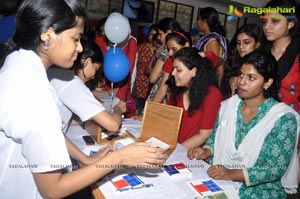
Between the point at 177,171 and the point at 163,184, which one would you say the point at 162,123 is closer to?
the point at 177,171

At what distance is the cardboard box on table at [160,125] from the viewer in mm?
1677

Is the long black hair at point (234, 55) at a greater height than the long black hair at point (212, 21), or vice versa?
the long black hair at point (212, 21)

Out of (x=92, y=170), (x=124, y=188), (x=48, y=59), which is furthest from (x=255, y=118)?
(x=48, y=59)

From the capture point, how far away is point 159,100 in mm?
2668

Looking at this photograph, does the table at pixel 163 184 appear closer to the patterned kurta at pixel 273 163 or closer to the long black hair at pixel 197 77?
the patterned kurta at pixel 273 163

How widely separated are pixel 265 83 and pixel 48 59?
49.1 inches

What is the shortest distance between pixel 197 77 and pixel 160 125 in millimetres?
597

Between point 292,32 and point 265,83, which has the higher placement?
point 292,32

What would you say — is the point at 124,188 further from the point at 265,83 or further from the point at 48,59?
the point at 265,83

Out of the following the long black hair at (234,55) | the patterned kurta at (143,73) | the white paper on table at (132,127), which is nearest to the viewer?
the white paper on table at (132,127)

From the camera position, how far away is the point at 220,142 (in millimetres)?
1710

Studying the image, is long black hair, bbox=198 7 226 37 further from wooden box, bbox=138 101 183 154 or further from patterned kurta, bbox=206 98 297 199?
patterned kurta, bbox=206 98 297 199

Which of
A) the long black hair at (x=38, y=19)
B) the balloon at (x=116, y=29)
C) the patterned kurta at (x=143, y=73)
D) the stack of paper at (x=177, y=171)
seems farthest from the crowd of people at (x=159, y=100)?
the patterned kurta at (x=143, y=73)

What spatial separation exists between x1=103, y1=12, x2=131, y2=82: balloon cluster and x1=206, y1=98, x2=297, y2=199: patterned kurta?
130 cm
